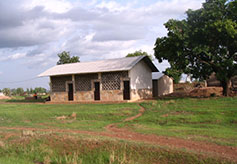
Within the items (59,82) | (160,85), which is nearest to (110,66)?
(59,82)

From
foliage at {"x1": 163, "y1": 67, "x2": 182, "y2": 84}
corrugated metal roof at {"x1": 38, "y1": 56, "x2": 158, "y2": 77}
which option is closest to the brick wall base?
corrugated metal roof at {"x1": 38, "y1": 56, "x2": 158, "y2": 77}

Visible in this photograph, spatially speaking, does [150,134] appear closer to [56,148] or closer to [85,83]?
[56,148]

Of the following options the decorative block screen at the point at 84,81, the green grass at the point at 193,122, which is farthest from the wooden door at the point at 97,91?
the green grass at the point at 193,122

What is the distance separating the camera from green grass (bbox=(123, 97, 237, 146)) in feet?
31.4

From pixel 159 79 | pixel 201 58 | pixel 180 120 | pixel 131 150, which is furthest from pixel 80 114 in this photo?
pixel 159 79

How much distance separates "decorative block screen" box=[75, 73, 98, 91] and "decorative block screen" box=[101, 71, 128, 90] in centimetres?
101

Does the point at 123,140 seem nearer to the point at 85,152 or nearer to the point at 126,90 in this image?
the point at 85,152

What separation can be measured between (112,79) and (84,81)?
3.11m

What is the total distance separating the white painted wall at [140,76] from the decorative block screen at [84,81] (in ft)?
11.7

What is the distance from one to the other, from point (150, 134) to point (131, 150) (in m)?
2.52

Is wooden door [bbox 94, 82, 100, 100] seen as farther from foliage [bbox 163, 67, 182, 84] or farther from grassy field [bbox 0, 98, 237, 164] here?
grassy field [bbox 0, 98, 237, 164]

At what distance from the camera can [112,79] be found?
22.3 metres

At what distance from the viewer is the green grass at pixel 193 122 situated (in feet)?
31.4

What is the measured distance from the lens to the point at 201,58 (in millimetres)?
19828
